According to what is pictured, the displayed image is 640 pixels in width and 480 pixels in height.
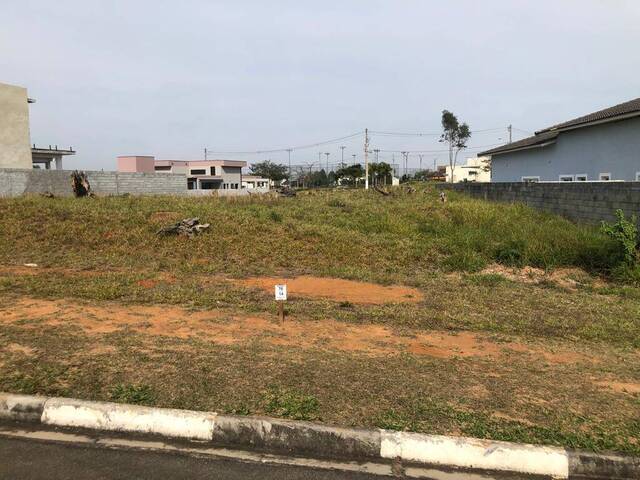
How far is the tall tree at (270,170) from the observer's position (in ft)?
305

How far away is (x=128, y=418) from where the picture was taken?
350 cm

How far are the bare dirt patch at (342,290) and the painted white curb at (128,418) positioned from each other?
4.01 meters

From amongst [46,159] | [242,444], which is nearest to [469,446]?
[242,444]

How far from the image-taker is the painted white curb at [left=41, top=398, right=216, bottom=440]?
3.42 m

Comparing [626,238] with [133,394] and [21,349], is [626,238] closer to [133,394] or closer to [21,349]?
[133,394]

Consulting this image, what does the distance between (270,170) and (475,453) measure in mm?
94540

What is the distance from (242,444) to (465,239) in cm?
859

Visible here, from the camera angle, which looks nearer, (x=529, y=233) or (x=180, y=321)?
(x=180, y=321)

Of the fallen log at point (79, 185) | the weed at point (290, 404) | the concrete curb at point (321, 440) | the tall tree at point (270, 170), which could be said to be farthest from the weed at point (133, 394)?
the tall tree at point (270, 170)

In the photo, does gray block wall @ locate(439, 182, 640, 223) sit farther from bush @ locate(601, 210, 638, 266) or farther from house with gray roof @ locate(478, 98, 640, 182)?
house with gray roof @ locate(478, 98, 640, 182)

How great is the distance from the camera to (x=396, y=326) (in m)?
5.96

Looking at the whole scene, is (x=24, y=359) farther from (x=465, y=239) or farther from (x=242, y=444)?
(x=465, y=239)

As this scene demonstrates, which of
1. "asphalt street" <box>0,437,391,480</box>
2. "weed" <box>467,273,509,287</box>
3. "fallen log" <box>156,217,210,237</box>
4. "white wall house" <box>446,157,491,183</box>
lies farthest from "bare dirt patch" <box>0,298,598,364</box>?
"white wall house" <box>446,157,491,183</box>

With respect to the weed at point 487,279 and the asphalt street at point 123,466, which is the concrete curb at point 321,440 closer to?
the asphalt street at point 123,466
